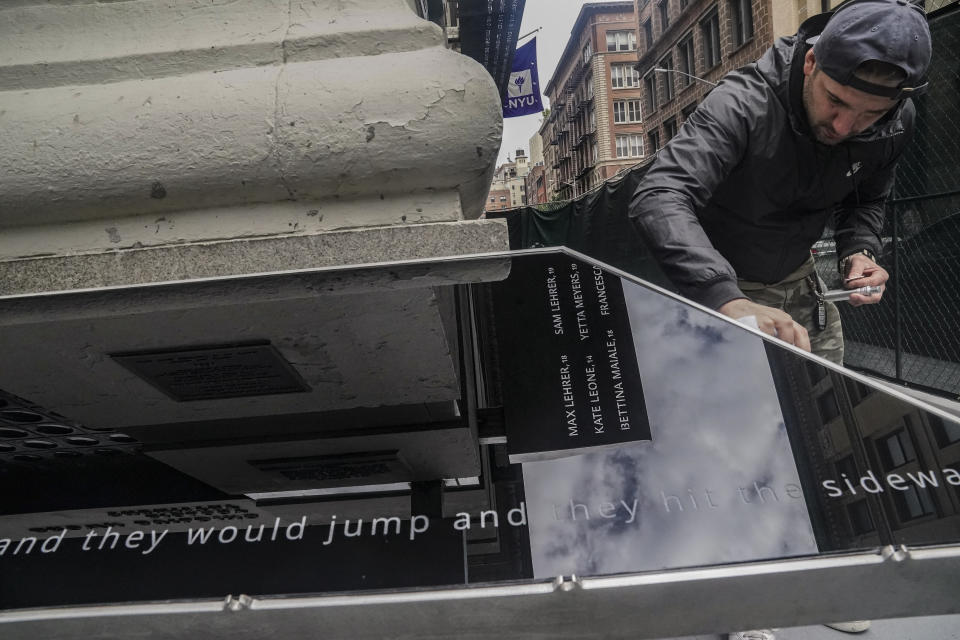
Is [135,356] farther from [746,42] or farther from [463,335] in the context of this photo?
[746,42]

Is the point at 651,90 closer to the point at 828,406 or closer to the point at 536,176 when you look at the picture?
the point at 828,406

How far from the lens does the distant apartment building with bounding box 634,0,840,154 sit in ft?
67.9

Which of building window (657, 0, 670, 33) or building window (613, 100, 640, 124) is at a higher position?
building window (613, 100, 640, 124)

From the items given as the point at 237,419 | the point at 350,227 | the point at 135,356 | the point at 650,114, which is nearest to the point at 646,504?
the point at 350,227

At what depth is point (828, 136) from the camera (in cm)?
208

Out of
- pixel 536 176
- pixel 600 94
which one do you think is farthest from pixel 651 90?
pixel 536 176

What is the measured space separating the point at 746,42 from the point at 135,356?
27433mm

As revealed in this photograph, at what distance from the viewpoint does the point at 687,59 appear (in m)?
32.1

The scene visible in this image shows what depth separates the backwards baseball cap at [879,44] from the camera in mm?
1696

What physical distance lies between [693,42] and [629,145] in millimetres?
26797

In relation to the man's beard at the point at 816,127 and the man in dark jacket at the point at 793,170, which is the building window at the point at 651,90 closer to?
the man in dark jacket at the point at 793,170

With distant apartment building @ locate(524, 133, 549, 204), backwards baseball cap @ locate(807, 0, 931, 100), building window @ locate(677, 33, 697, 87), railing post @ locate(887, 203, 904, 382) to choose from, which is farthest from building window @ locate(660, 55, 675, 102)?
distant apartment building @ locate(524, 133, 549, 204)

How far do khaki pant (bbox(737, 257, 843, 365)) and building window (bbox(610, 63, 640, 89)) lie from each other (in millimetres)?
58437

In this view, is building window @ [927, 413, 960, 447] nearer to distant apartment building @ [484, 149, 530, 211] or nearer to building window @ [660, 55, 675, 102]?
building window @ [660, 55, 675, 102]
